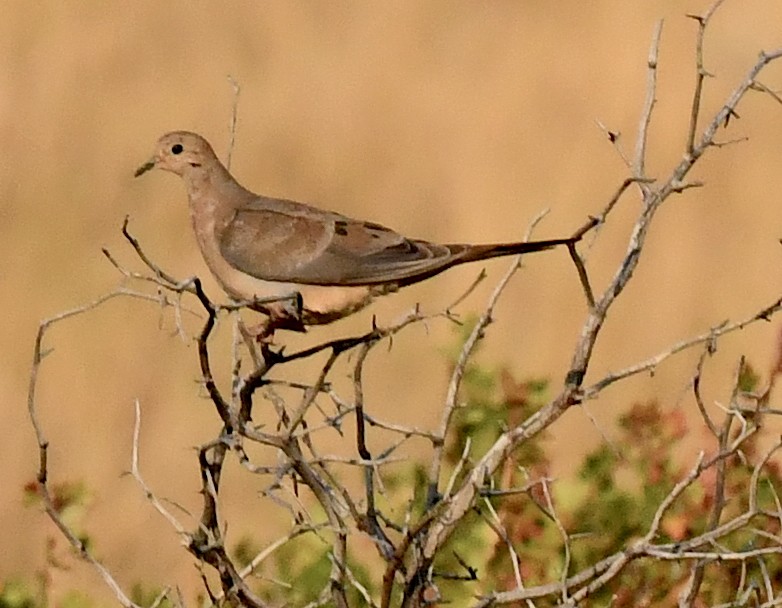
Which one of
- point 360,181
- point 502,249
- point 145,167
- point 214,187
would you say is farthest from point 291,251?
point 360,181

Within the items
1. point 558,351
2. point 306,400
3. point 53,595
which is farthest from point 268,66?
point 306,400

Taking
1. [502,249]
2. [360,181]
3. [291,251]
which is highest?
[360,181]

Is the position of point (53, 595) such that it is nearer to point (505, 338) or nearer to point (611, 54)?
point (505, 338)

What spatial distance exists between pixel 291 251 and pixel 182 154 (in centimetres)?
38

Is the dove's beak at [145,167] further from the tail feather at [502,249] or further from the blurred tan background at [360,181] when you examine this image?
the blurred tan background at [360,181]

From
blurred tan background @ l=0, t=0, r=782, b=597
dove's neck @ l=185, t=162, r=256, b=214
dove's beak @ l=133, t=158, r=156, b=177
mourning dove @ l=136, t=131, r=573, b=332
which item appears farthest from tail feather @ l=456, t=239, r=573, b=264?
blurred tan background @ l=0, t=0, r=782, b=597

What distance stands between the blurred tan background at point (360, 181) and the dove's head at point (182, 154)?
5.87ft

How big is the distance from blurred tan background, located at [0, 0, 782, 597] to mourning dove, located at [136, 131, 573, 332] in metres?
1.85

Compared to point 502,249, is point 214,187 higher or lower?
higher

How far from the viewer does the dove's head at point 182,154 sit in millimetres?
3252

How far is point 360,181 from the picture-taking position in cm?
620

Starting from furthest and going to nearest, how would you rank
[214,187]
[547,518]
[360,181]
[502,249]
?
1. [360,181]
2. [547,518]
3. [214,187]
4. [502,249]

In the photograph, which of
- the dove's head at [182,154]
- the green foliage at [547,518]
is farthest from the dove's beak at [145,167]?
the green foliage at [547,518]

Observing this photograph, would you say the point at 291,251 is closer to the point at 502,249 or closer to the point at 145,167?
the point at 145,167
